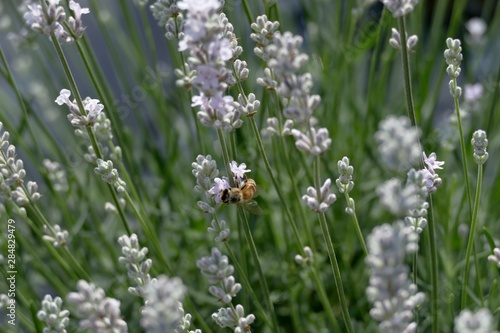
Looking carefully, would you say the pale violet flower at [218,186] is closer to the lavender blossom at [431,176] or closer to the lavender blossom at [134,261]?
the lavender blossom at [134,261]

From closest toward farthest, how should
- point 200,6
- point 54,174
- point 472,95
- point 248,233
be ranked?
point 200,6
point 248,233
point 54,174
point 472,95

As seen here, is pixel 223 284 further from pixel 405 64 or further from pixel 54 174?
pixel 54 174

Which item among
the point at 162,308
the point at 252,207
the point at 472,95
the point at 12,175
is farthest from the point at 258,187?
the point at 472,95

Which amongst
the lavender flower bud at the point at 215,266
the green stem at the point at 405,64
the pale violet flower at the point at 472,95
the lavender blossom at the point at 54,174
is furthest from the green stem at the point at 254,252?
the pale violet flower at the point at 472,95

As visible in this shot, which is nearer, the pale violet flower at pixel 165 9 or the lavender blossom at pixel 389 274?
the lavender blossom at pixel 389 274

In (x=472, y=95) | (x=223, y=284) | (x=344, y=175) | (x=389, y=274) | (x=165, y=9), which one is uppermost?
(x=472, y=95)

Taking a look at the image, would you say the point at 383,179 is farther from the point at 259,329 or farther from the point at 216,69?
the point at 216,69

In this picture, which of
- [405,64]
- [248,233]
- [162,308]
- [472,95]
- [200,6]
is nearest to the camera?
[162,308]
